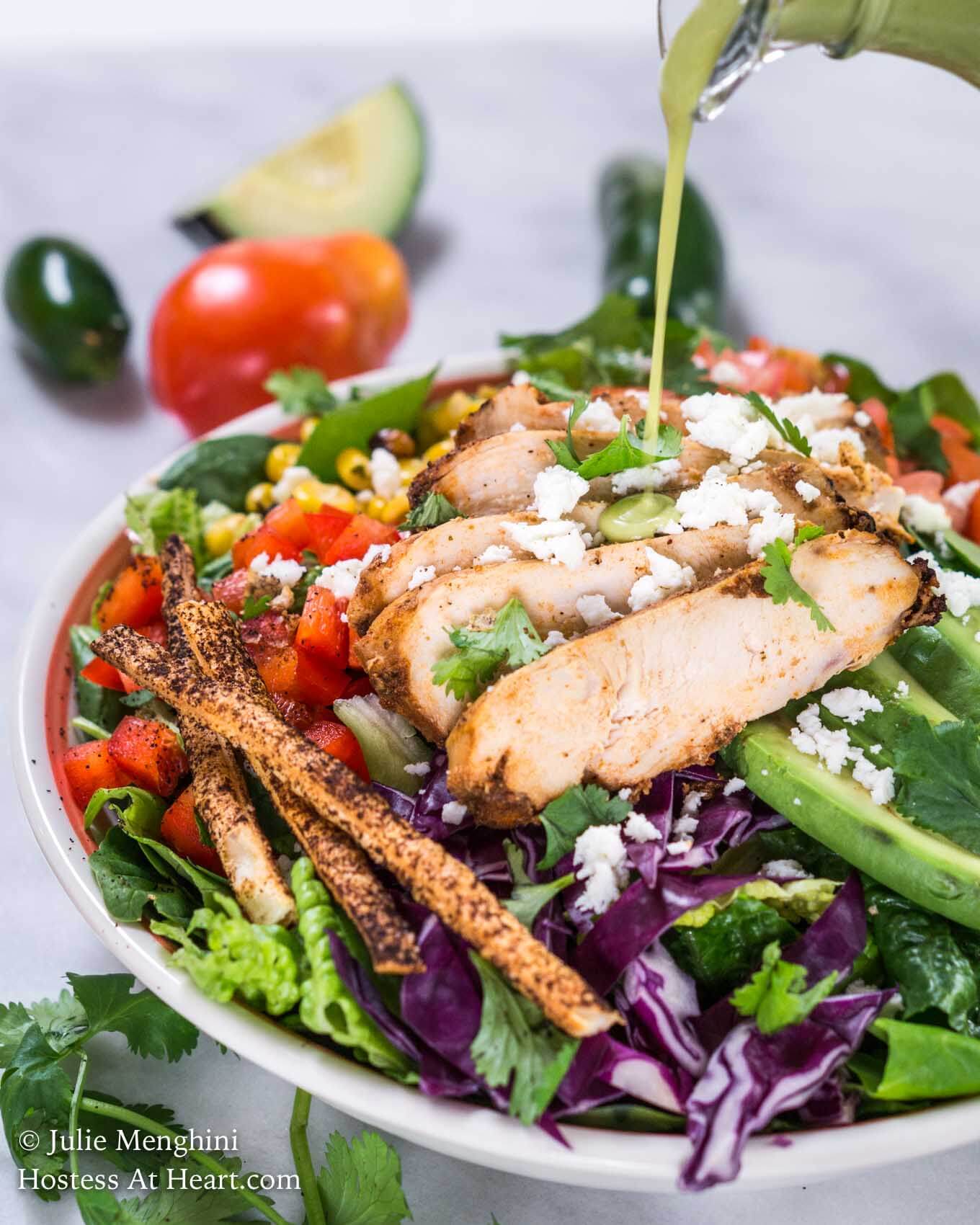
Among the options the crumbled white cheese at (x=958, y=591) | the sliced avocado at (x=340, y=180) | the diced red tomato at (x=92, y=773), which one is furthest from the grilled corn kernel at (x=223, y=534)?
the sliced avocado at (x=340, y=180)

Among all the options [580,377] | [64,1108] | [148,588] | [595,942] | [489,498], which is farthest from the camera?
[580,377]

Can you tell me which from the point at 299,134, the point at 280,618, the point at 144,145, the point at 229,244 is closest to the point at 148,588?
the point at 280,618

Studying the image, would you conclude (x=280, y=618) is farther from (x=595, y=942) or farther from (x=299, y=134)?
(x=299, y=134)

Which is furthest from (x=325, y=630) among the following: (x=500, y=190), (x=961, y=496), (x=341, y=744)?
(x=500, y=190)

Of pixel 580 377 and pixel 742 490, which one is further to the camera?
pixel 580 377

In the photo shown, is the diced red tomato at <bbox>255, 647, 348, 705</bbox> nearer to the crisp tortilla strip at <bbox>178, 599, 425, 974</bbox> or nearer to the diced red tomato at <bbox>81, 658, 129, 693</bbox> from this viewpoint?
the crisp tortilla strip at <bbox>178, 599, 425, 974</bbox>

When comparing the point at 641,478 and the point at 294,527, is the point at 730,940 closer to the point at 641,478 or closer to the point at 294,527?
the point at 641,478
